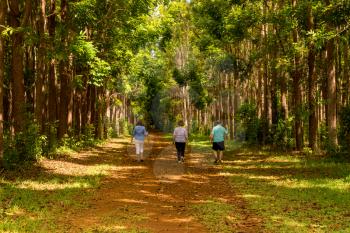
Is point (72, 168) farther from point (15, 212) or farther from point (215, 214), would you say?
point (215, 214)

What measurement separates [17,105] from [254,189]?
9.37 m

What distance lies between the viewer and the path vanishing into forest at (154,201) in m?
9.45

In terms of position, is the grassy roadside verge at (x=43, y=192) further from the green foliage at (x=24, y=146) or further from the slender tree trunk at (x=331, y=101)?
the slender tree trunk at (x=331, y=101)

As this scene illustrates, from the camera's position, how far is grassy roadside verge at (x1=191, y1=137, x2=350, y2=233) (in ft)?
32.0

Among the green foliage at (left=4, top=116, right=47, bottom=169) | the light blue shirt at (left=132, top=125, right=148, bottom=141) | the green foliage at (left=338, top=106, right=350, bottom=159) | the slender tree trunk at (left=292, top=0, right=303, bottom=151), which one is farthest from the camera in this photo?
the slender tree trunk at (left=292, top=0, right=303, bottom=151)

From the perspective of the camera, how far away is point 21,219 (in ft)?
31.8

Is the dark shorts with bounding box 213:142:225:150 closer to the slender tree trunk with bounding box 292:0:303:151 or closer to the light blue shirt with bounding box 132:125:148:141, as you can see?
the light blue shirt with bounding box 132:125:148:141

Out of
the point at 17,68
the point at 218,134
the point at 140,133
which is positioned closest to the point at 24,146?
the point at 17,68

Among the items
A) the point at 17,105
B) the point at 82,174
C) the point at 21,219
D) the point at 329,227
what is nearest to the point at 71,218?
the point at 21,219

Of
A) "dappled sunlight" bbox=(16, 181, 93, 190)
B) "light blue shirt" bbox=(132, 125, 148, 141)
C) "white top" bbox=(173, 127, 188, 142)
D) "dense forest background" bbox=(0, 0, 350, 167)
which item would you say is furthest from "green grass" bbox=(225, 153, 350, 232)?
"dappled sunlight" bbox=(16, 181, 93, 190)

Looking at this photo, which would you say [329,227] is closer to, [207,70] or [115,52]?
[115,52]

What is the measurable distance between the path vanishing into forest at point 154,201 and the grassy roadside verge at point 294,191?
1.36 ft

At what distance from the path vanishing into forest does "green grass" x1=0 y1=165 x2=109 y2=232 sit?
0.33m

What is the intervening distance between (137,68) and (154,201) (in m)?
31.8
